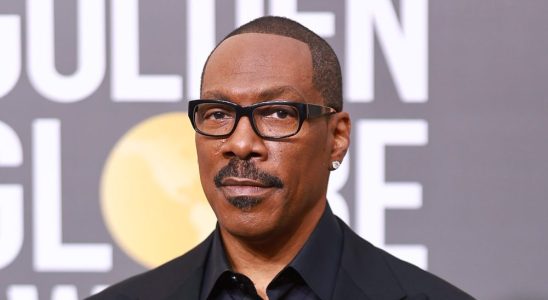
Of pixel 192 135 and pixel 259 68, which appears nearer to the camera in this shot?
pixel 259 68

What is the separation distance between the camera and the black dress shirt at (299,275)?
1212mm

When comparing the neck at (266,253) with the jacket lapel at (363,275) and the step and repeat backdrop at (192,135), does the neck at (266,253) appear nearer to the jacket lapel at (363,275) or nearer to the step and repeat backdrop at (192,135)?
the jacket lapel at (363,275)

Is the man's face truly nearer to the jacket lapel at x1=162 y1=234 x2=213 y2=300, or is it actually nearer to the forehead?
the forehead

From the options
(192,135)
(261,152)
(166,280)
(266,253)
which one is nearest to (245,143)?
(261,152)

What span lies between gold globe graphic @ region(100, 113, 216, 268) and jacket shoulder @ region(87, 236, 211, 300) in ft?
2.11

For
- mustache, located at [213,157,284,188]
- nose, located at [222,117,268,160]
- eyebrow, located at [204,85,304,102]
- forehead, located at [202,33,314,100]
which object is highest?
forehead, located at [202,33,314,100]

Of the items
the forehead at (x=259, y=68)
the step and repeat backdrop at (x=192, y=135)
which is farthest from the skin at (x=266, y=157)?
the step and repeat backdrop at (x=192, y=135)

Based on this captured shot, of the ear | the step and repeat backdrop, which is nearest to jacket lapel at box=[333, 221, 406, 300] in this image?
the ear

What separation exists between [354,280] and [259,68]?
1.10ft

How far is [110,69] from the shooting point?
2.04 metres

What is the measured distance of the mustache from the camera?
3.83ft

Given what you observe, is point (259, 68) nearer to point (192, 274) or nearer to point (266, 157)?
point (266, 157)

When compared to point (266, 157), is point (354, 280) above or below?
below

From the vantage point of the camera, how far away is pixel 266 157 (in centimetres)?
117
